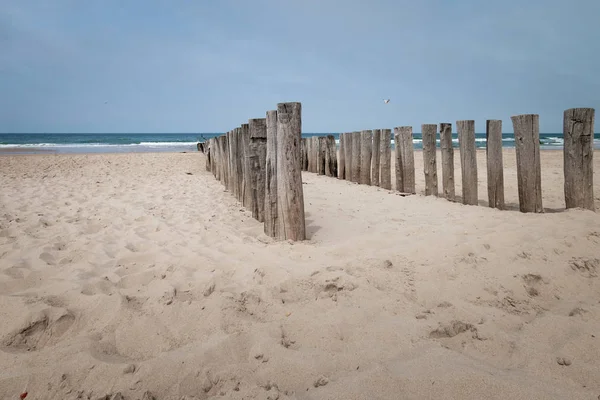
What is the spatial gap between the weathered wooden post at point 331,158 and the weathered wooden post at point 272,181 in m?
5.69

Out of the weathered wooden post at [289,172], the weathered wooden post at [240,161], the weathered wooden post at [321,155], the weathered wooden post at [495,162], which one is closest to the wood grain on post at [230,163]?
the weathered wooden post at [240,161]

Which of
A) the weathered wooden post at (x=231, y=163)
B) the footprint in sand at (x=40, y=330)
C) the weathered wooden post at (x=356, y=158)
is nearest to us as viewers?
the footprint in sand at (x=40, y=330)

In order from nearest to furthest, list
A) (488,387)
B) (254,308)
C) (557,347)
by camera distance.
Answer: (488,387), (557,347), (254,308)

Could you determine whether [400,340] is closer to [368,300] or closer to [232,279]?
[368,300]

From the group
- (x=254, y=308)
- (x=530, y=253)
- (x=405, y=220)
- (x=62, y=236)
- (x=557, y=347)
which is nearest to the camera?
(x=557, y=347)

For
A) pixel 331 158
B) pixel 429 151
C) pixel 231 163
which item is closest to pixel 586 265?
pixel 429 151

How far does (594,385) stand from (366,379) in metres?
1.01

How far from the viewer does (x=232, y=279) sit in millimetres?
2730

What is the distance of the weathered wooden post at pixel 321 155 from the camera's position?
9.81 m

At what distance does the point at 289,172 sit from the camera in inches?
143

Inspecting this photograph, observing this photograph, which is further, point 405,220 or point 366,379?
point 405,220

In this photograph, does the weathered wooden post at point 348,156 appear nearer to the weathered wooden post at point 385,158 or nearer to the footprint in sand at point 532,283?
the weathered wooden post at point 385,158

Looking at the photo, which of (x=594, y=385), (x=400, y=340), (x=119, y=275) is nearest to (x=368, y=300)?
(x=400, y=340)

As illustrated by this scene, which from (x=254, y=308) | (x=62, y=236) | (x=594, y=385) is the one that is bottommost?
(x=594, y=385)
